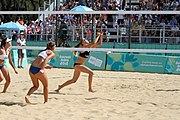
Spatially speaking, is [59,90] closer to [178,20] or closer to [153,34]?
[153,34]

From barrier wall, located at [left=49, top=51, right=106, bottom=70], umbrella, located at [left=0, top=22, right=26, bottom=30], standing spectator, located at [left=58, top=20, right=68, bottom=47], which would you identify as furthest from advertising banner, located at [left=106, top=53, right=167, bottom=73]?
umbrella, located at [left=0, top=22, right=26, bottom=30]

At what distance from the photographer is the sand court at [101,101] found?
726 cm

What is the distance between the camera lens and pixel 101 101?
868 centimetres

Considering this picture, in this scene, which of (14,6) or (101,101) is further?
(14,6)

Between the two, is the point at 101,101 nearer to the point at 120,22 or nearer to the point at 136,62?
the point at 136,62

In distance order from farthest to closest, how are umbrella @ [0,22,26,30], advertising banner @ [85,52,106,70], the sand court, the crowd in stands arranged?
umbrella @ [0,22,26,30], the crowd in stands, advertising banner @ [85,52,106,70], the sand court

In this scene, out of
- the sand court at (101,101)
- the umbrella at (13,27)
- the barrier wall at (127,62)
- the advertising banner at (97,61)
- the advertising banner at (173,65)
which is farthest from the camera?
the umbrella at (13,27)

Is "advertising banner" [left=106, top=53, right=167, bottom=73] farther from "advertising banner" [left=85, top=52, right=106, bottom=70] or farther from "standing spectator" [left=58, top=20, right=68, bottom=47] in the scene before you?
"standing spectator" [left=58, top=20, right=68, bottom=47]

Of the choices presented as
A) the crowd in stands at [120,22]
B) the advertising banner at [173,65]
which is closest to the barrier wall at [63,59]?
the crowd in stands at [120,22]

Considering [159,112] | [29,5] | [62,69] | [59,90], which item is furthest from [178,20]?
[29,5]

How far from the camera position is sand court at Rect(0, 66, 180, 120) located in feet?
23.8

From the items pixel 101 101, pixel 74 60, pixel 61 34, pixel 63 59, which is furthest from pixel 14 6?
pixel 101 101

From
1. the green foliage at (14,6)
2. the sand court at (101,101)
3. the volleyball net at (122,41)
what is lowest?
the sand court at (101,101)

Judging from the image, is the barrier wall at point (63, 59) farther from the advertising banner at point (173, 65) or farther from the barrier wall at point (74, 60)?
the advertising banner at point (173, 65)
